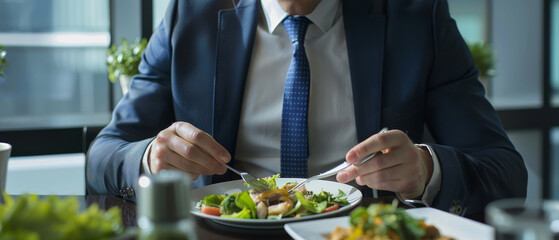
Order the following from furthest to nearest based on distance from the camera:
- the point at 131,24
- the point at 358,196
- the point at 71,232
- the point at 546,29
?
1. the point at 546,29
2. the point at 131,24
3. the point at 358,196
4. the point at 71,232

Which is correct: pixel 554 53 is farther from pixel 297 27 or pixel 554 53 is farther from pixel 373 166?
pixel 373 166

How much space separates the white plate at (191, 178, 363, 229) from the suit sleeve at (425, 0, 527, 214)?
24 centimetres

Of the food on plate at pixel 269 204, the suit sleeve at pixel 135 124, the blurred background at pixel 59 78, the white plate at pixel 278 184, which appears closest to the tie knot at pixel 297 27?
the suit sleeve at pixel 135 124

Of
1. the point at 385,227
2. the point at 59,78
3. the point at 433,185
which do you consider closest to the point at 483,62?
the point at 433,185

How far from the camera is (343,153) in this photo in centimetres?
171

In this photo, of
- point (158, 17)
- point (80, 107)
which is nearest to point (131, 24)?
point (158, 17)

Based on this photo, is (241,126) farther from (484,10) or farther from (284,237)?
Answer: (484,10)

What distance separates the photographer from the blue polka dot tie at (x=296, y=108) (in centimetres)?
166

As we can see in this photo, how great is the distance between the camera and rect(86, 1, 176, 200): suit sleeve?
1452mm

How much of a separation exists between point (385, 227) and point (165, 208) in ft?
1.17

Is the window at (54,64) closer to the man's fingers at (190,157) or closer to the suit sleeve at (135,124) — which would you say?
the suit sleeve at (135,124)

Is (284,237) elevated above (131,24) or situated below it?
below

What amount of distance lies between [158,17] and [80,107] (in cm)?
64

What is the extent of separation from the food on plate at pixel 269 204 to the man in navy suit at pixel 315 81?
511 mm
